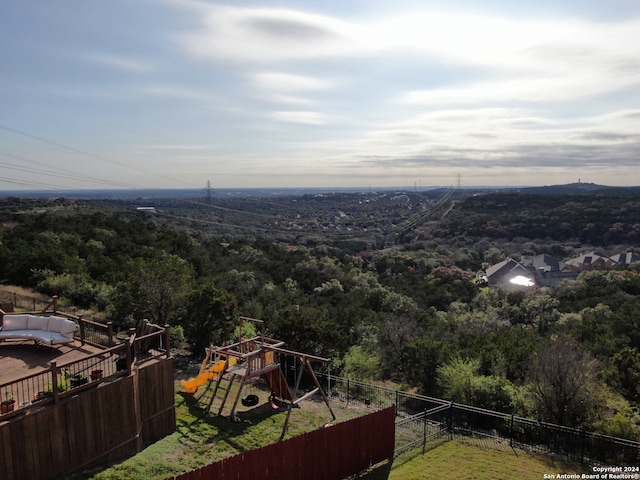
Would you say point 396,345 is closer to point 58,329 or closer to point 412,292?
point 58,329

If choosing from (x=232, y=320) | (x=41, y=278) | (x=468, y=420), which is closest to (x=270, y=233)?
(x=41, y=278)

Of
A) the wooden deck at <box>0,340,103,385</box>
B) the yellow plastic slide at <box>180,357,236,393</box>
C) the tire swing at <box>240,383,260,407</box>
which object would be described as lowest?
the tire swing at <box>240,383,260,407</box>

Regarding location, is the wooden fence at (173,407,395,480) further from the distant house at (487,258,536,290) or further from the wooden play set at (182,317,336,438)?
Result: the distant house at (487,258,536,290)

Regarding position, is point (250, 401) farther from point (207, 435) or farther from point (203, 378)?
point (207, 435)

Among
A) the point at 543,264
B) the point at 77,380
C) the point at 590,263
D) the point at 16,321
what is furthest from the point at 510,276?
the point at 77,380

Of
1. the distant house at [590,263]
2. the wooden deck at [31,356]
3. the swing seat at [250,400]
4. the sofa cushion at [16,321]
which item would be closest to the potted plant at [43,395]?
the wooden deck at [31,356]

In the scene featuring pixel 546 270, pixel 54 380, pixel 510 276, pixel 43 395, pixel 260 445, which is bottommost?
pixel 546 270

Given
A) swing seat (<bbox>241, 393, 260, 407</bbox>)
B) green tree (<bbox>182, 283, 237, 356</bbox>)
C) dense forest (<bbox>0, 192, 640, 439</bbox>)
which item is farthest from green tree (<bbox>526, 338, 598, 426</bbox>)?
green tree (<bbox>182, 283, 237, 356</bbox>)
